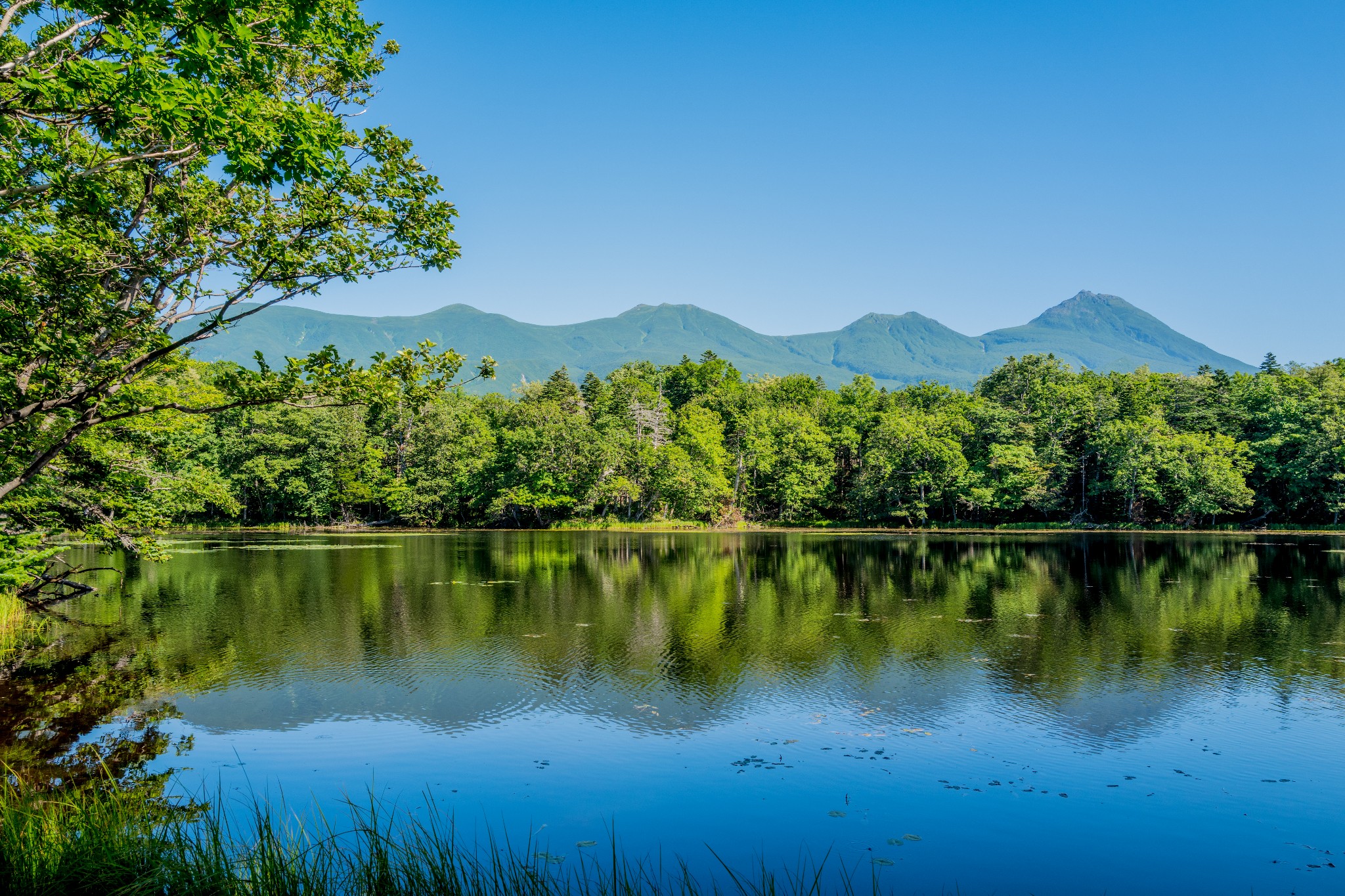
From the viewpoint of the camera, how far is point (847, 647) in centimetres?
1820

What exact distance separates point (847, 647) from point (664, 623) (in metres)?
5.54

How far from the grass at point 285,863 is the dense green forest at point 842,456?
177 ft

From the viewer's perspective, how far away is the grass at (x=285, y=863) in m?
Answer: 5.91

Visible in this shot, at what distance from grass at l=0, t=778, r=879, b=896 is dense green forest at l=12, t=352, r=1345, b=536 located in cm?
5406

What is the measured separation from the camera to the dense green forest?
6481cm

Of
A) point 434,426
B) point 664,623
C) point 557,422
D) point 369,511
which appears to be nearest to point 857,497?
point 557,422

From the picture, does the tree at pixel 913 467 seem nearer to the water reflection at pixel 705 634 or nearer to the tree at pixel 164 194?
the water reflection at pixel 705 634

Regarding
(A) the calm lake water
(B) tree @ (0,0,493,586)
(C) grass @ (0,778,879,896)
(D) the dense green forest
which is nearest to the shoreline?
(D) the dense green forest

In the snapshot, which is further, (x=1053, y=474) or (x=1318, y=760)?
(x=1053, y=474)

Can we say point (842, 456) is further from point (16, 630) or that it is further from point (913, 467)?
point (16, 630)

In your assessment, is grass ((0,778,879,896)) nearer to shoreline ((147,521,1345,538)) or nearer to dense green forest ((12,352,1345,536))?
dense green forest ((12,352,1345,536))

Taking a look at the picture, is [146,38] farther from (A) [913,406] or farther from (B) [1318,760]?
(A) [913,406]

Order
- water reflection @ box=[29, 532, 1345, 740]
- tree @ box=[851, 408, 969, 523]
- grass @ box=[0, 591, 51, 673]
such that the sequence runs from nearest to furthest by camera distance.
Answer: water reflection @ box=[29, 532, 1345, 740] < grass @ box=[0, 591, 51, 673] < tree @ box=[851, 408, 969, 523]

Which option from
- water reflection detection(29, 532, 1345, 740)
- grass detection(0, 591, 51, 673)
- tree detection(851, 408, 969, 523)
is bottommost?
water reflection detection(29, 532, 1345, 740)
